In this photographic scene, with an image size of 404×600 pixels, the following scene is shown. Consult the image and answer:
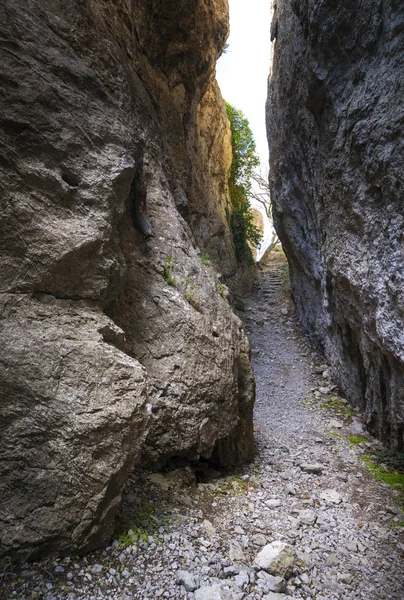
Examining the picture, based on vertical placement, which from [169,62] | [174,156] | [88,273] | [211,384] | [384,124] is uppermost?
[169,62]

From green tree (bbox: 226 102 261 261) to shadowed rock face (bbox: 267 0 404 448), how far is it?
840cm

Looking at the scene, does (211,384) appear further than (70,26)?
No

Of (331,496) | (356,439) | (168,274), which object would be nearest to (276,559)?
(331,496)

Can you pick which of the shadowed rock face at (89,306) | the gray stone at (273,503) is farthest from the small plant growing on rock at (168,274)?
the gray stone at (273,503)

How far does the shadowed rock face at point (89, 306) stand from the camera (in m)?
3.29

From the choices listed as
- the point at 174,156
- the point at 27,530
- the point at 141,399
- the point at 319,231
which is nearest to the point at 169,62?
the point at 174,156

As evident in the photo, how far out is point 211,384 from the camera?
5547mm

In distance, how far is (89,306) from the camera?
445 centimetres

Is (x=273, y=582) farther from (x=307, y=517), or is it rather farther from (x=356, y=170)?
(x=356, y=170)

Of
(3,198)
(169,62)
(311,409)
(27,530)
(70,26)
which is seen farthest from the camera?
(169,62)

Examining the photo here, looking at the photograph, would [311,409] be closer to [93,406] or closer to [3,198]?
[93,406]

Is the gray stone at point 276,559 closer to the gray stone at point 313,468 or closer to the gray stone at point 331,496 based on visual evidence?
the gray stone at point 331,496

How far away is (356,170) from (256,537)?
6.26 meters

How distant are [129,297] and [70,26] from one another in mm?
4897
